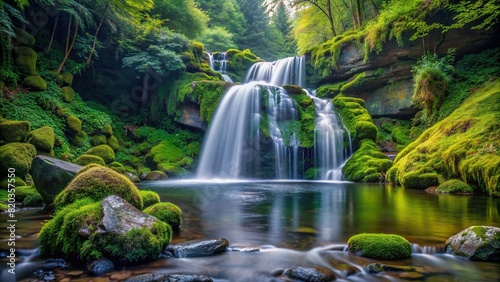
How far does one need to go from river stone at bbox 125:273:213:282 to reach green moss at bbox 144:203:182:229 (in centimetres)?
193

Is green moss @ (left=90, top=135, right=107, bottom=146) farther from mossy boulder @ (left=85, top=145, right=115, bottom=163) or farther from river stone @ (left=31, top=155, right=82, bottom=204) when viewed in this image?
river stone @ (left=31, top=155, right=82, bottom=204)

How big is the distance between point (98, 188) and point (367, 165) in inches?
497

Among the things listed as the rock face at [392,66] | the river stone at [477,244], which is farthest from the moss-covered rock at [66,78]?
the river stone at [477,244]

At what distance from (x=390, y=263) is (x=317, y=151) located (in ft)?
43.6

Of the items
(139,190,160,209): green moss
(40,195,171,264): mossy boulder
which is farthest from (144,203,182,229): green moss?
(40,195,171,264): mossy boulder

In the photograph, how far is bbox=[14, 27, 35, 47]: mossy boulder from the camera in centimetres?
1424

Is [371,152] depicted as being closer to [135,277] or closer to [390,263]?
[390,263]

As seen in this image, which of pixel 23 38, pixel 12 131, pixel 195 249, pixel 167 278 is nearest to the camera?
pixel 167 278

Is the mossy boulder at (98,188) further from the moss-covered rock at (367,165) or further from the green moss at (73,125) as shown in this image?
the moss-covered rock at (367,165)

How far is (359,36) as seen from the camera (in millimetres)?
19891

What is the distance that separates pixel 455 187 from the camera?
9773 millimetres

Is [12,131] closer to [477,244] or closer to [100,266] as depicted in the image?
[100,266]

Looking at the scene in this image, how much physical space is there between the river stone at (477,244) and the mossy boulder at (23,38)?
17580 mm

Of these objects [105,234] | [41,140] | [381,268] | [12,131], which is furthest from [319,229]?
[41,140]
